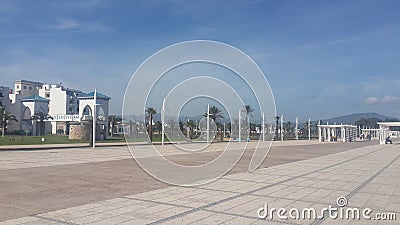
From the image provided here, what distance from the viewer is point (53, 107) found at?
84375 mm

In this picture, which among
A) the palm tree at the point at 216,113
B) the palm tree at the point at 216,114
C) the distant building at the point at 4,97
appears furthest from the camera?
the distant building at the point at 4,97

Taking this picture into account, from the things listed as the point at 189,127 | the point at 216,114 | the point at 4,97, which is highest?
the point at 4,97

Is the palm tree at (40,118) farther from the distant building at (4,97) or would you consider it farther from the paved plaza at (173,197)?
the paved plaza at (173,197)

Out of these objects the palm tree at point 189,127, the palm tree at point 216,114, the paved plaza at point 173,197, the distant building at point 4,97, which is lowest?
the paved plaza at point 173,197

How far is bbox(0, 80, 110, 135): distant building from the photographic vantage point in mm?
58656

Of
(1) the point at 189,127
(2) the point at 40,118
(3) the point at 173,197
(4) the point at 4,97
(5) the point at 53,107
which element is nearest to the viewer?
(3) the point at 173,197

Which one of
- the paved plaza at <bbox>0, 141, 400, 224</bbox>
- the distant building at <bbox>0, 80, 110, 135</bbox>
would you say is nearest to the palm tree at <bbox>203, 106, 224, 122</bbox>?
the distant building at <bbox>0, 80, 110, 135</bbox>

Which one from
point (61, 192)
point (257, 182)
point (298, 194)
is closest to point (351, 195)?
point (298, 194)

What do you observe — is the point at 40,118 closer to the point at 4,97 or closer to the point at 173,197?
the point at 4,97

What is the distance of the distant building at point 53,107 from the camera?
58656 mm

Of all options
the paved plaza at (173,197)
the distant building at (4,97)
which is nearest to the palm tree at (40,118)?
the distant building at (4,97)

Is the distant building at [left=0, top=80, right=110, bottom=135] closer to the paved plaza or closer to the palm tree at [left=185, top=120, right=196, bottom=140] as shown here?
the palm tree at [left=185, top=120, right=196, bottom=140]

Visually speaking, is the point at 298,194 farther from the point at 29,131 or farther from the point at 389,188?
the point at 29,131

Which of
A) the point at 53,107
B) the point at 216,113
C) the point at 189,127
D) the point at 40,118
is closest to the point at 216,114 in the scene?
the point at 216,113
